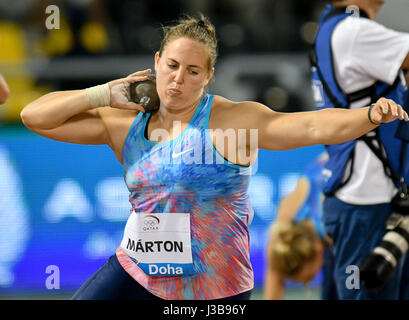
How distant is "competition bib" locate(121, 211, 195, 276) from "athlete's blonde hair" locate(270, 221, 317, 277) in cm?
108

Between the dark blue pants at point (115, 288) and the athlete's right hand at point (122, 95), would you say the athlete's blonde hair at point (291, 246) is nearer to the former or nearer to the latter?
the dark blue pants at point (115, 288)

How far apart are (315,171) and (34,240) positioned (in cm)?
182

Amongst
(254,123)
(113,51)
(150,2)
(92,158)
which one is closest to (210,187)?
(254,123)

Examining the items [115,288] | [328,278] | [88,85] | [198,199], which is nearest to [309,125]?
[198,199]

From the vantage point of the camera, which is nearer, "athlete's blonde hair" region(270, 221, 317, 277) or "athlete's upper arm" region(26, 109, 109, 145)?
"athlete's upper arm" region(26, 109, 109, 145)

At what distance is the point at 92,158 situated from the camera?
4.44 meters

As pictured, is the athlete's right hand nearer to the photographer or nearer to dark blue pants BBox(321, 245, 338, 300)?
the photographer

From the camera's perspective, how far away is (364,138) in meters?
3.01

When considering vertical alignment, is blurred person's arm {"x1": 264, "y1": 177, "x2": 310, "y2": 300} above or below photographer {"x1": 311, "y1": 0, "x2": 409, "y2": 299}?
below

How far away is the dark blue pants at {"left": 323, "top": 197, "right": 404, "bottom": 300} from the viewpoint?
118 inches

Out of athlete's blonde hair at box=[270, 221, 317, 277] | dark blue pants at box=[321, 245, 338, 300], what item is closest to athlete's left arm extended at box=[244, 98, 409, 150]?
athlete's blonde hair at box=[270, 221, 317, 277]

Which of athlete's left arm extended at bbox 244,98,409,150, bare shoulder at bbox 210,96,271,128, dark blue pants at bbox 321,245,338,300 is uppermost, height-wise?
bare shoulder at bbox 210,96,271,128

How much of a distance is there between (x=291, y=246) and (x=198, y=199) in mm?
1191
